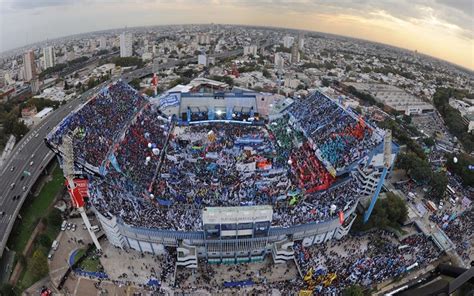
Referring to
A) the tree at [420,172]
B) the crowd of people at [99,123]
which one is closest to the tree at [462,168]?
the tree at [420,172]

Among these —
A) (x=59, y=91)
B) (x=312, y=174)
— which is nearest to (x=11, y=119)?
(x=59, y=91)

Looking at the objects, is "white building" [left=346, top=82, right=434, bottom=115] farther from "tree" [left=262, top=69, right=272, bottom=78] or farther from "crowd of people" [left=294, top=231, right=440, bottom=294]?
"crowd of people" [left=294, top=231, right=440, bottom=294]

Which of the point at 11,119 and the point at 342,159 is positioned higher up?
the point at 342,159

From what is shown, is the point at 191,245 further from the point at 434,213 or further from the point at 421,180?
the point at 421,180

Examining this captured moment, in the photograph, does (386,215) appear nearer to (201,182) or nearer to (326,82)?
(201,182)

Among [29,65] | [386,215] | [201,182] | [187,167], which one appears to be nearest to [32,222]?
[187,167]
